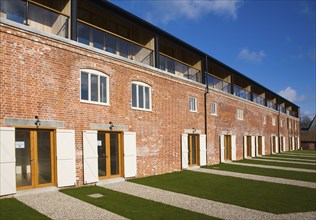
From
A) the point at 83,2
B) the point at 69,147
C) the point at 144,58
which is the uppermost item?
the point at 83,2

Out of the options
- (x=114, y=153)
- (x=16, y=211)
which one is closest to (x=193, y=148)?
(x=114, y=153)

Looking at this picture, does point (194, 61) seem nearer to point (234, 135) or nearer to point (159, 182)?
point (234, 135)

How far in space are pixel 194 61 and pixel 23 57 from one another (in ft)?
42.1

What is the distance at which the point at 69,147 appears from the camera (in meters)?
9.70

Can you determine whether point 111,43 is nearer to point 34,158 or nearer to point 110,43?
point 110,43

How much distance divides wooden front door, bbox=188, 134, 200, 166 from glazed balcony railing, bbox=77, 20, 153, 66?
5.76 metres

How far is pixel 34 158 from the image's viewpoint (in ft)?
29.5

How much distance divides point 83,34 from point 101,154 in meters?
5.07

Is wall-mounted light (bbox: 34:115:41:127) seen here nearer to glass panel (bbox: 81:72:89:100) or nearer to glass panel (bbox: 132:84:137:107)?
glass panel (bbox: 81:72:89:100)

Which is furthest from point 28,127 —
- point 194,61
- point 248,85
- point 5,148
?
point 248,85

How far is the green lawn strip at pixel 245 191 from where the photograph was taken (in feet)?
26.1

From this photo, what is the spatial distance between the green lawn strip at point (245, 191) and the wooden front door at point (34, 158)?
151 inches

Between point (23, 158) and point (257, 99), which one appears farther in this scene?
point (257, 99)

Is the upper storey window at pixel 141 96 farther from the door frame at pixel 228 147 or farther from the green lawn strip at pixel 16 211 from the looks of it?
the door frame at pixel 228 147
